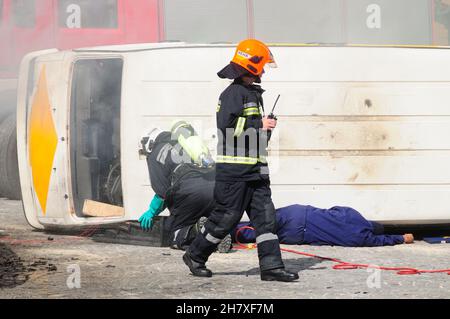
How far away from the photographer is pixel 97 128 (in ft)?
28.3

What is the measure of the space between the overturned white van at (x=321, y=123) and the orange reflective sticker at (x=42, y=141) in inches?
1.6

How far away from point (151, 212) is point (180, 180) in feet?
1.40

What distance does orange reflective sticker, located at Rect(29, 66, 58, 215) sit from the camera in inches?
329

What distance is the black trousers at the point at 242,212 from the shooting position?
6062mm

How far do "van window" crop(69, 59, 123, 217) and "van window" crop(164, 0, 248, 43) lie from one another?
3337mm

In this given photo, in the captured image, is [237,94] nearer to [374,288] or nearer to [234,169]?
[234,169]

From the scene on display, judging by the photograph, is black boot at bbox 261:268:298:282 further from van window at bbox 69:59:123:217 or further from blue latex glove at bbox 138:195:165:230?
van window at bbox 69:59:123:217

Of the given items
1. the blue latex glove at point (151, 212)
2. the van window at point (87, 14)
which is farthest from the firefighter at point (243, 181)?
the van window at point (87, 14)

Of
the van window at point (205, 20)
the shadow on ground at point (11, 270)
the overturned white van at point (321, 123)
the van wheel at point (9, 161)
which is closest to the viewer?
the shadow on ground at point (11, 270)

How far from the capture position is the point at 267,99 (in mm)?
8133

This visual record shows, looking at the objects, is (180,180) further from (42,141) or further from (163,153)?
(42,141)

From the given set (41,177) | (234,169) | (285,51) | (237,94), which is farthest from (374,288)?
(41,177)

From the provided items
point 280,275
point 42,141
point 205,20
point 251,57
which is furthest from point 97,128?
point 205,20

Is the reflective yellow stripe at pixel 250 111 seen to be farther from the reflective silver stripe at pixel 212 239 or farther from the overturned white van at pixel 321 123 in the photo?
the overturned white van at pixel 321 123
